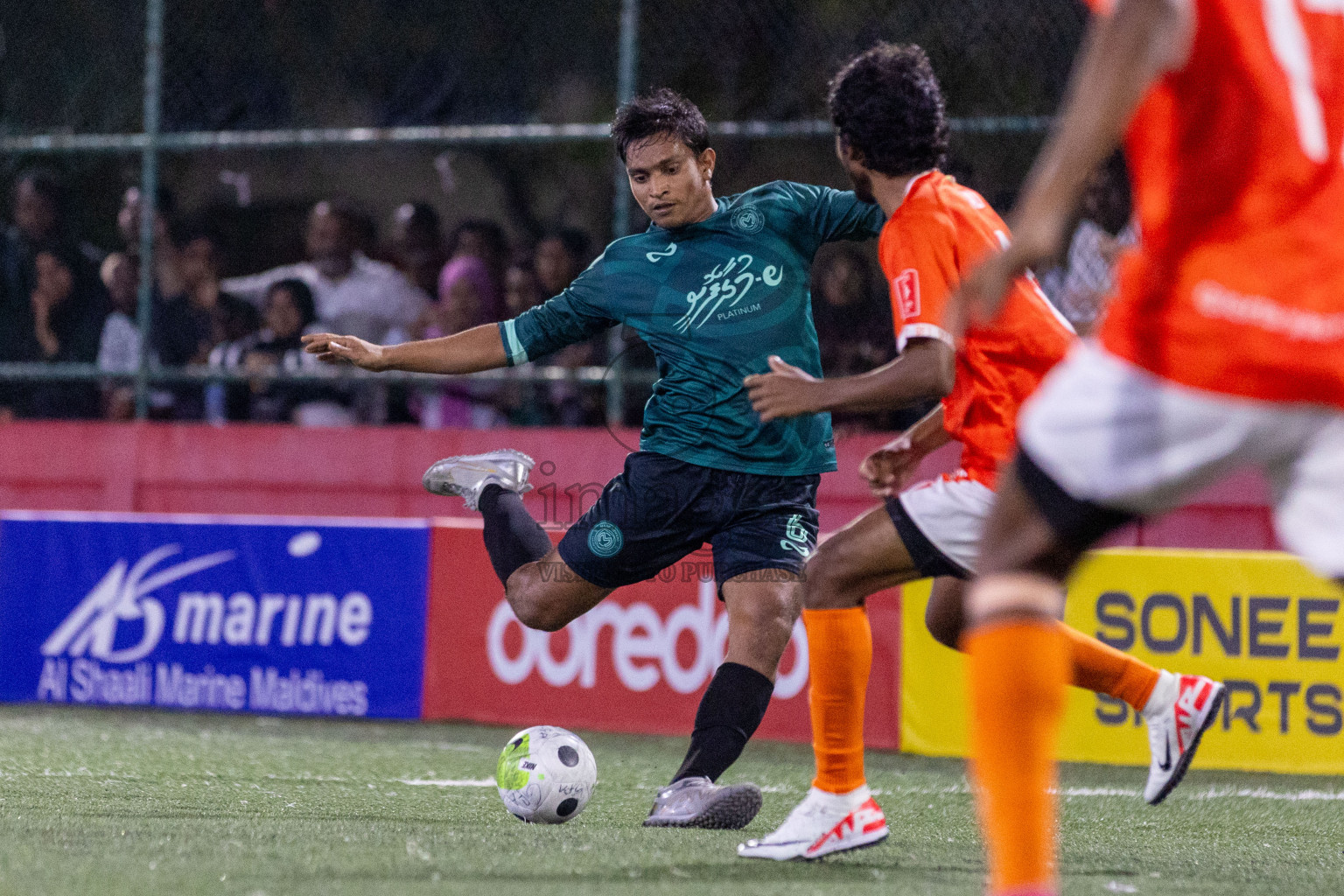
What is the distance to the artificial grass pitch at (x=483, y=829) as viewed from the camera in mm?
3682

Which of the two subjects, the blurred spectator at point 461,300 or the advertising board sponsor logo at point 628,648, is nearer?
the advertising board sponsor logo at point 628,648

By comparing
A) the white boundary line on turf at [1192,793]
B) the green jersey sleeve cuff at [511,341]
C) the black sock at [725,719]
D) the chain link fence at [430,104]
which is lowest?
the white boundary line on turf at [1192,793]

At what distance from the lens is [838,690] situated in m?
4.20

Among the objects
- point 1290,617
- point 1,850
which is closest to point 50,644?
point 1,850

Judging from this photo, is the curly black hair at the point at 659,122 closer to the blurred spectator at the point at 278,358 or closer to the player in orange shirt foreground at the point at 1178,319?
the player in orange shirt foreground at the point at 1178,319

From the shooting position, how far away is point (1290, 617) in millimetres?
6746

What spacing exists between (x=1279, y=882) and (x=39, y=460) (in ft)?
25.5

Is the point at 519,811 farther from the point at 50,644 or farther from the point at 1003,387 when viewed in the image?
the point at 50,644

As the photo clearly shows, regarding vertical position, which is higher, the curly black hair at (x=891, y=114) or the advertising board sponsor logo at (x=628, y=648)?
the curly black hair at (x=891, y=114)

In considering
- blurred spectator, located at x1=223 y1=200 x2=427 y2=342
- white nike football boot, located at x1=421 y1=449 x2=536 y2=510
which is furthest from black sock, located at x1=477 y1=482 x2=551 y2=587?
blurred spectator, located at x1=223 y1=200 x2=427 y2=342

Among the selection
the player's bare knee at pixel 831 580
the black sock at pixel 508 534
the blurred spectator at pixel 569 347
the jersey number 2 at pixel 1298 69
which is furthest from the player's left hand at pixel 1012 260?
the blurred spectator at pixel 569 347

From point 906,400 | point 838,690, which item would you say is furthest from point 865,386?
point 838,690

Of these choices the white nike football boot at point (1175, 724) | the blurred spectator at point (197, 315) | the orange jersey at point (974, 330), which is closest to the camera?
the orange jersey at point (974, 330)

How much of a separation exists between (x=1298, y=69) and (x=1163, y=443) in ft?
1.95
